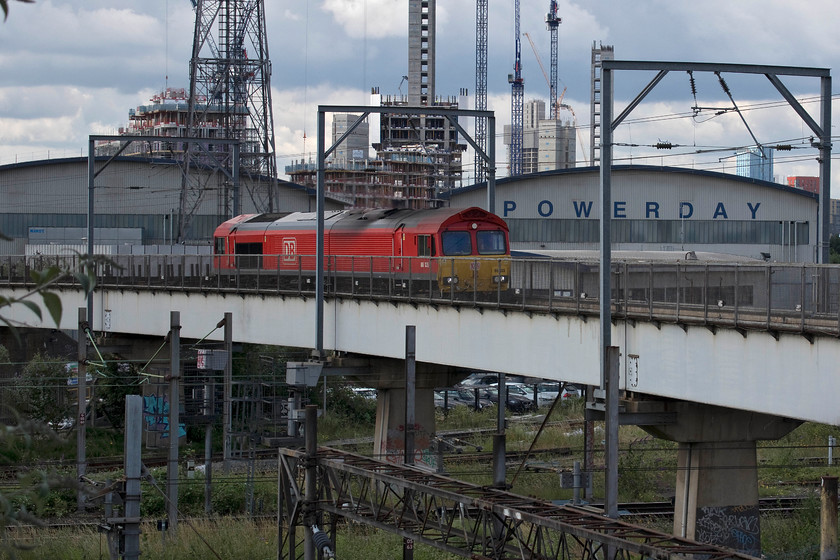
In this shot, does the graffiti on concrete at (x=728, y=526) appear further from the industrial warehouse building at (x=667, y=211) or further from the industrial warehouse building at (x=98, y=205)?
the industrial warehouse building at (x=98, y=205)

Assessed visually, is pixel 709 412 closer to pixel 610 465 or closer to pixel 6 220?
pixel 610 465

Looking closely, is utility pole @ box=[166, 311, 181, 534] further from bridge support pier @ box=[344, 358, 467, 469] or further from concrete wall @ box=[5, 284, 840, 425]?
bridge support pier @ box=[344, 358, 467, 469]

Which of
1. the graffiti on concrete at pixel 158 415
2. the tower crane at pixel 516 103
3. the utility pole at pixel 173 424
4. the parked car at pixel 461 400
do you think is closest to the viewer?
the utility pole at pixel 173 424

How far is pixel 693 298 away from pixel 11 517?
17305 mm

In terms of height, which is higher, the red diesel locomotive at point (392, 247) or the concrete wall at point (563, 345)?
the red diesel locomotive at point (392, 247)

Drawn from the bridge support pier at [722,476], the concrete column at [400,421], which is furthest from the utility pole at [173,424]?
the bridge support pier at [722,476]

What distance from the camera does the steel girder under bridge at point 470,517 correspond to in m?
15.3

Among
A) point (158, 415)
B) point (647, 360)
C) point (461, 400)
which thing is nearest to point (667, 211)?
point (461, 400)

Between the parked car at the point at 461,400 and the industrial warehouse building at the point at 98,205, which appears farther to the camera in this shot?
the industrial warehouse building at the point at 98,205

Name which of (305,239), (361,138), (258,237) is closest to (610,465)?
(305,239)

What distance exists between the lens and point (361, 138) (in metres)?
173

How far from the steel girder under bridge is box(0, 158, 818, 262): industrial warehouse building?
5056 cm

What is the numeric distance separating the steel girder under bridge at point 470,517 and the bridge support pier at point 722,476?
6.13 feet

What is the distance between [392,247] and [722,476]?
15442 millimetres
